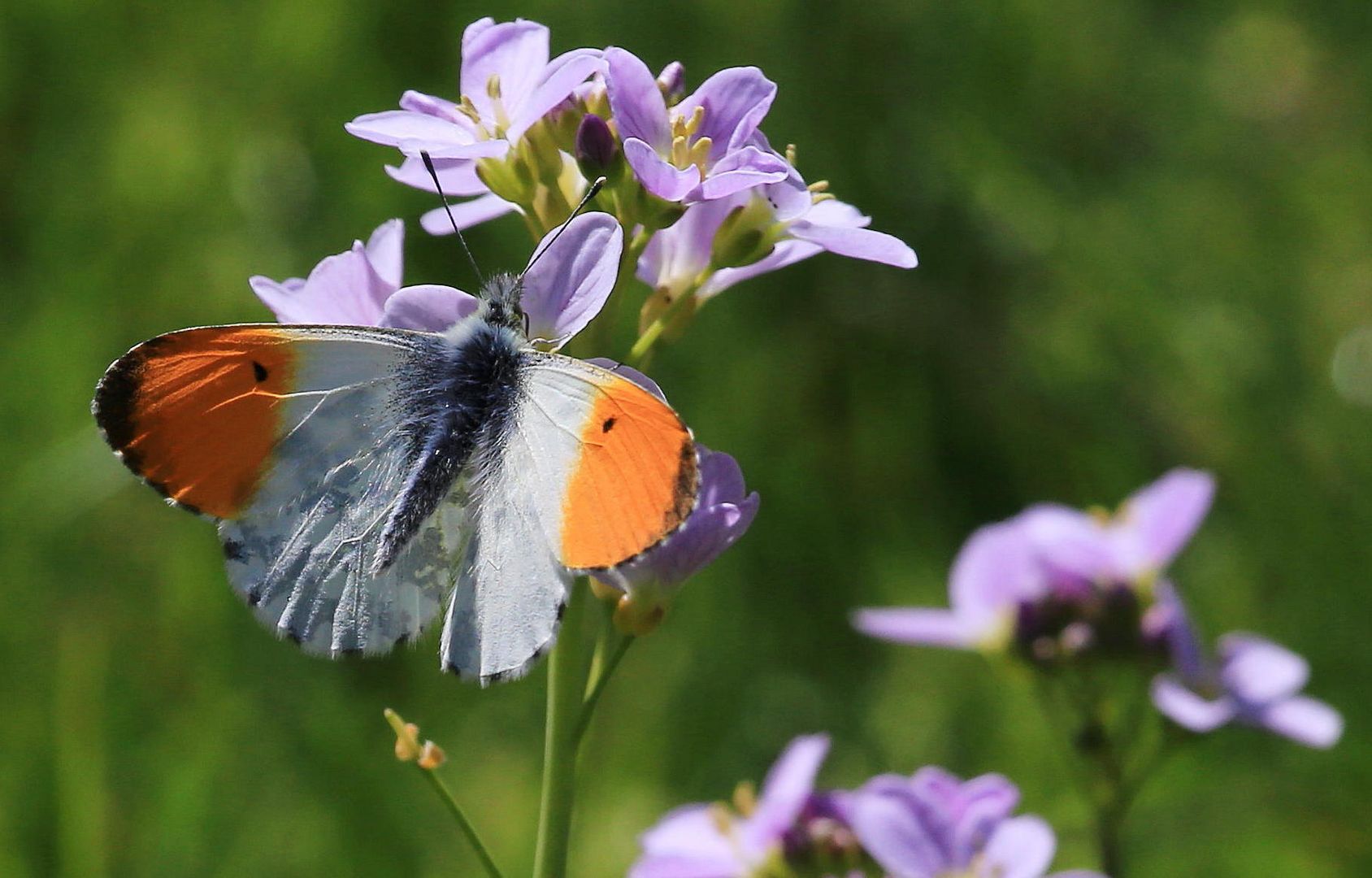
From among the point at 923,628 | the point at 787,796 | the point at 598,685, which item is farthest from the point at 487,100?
the point at 923,628

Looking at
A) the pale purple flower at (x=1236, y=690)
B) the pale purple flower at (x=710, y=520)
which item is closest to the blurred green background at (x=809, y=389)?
the pale purple flower at (x=1236, y=690)

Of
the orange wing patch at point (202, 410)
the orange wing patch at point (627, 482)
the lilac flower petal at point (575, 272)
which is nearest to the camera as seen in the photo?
the orange wing patch at point (627, 482)

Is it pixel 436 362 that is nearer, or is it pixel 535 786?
pixel 436 362

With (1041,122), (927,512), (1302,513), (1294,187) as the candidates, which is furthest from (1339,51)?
(927,512)

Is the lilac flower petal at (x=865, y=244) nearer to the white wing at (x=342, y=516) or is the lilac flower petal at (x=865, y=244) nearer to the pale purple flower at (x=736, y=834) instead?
the white wing at (x=342, y=516)

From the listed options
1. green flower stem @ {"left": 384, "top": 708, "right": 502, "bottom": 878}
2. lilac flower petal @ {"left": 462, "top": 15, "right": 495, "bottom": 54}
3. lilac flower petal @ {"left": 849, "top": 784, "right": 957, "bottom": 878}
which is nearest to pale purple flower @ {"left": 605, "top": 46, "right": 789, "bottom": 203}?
lilac flower petal @ {"left": 462, "top": 15, "right": 495, "bottom": 54}

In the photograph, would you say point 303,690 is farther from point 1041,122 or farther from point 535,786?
point 1041,122
